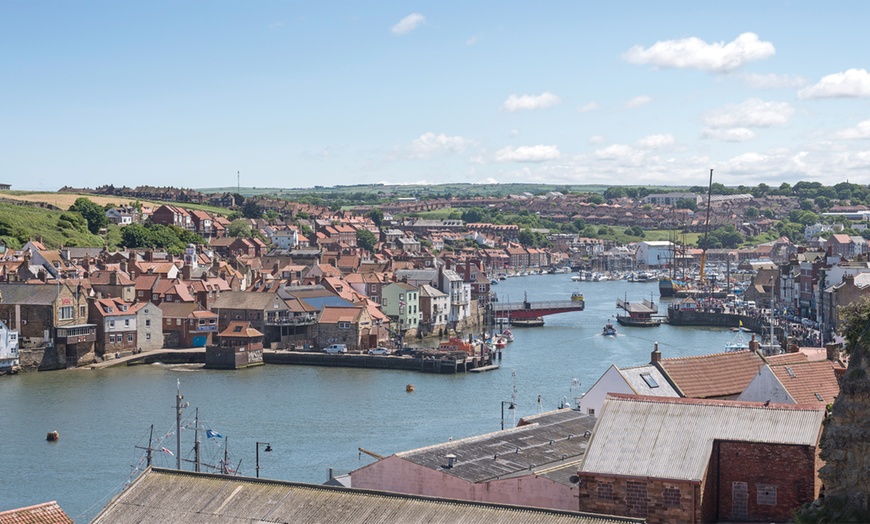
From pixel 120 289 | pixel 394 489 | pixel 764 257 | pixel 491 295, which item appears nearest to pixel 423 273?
pixel 491 295

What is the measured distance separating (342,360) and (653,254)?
11454 centimetres

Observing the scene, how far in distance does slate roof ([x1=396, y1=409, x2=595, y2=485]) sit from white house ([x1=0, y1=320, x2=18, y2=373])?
107 ft

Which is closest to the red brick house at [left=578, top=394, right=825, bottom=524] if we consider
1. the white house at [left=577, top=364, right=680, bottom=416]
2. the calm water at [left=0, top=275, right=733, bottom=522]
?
the white house at [left=577, top=364, right=680, bottom=416]

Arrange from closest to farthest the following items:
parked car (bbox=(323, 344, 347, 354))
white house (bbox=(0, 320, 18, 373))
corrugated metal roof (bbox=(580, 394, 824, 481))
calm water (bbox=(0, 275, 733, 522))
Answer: corrugated metal roof (bbox=(580, 394, 824, 481)) < calm water (bbox=(0, 275, 733, 522)) < white house (bbox=(0, 320, 18, 373)) < parked car (bbox=(323, 344, 347, 354))

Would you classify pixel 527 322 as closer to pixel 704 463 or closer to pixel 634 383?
pixel 634 383

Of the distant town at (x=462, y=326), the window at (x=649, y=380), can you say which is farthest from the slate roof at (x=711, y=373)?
the window at (x=649, y=380)

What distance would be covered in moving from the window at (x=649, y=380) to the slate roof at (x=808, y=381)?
230 centimetres

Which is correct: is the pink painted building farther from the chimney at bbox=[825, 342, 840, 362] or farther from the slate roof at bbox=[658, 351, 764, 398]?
the chimney at bbox=[825, 342, 840, 362]

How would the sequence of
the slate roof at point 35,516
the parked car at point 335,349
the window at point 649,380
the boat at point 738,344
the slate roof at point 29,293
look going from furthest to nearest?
the boat at point 738,344 → the parked car at point 335,349 → the slate roof at point 29,293 → the window at point 649,380 → the slate roof at point 35,516

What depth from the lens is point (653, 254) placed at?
166375mm

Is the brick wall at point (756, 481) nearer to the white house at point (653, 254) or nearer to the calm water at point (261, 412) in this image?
the calm water at point (261, 412)

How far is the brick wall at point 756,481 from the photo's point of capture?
18922 millimetres

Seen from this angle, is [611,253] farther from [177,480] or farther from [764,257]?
[177,480]

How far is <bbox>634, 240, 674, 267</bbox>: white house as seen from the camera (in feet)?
540
